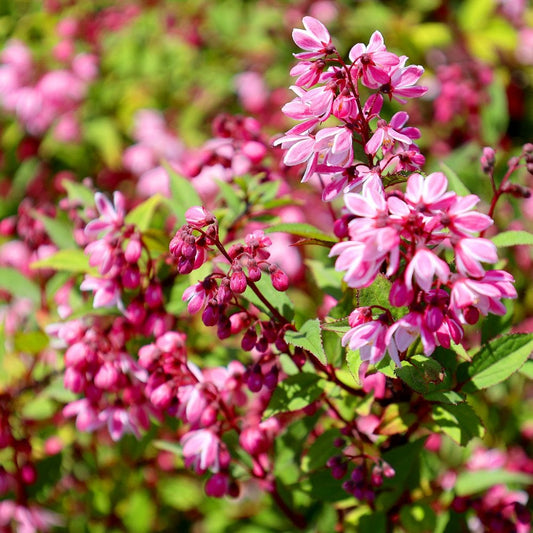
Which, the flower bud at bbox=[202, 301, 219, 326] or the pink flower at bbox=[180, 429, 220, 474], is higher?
the flower bud at bbox=[202, 301, 219, 326]

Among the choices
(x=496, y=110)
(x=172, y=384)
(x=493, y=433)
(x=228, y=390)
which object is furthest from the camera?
(x=496, y=110)

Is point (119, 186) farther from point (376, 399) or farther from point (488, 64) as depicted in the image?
point (376, 399)

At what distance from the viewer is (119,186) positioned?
382 centimetres

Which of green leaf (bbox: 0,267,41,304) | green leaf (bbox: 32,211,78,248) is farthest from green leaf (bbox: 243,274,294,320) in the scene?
green leaf (bbox: 0,267,41,304)

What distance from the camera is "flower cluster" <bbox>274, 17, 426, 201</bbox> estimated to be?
3.99ft

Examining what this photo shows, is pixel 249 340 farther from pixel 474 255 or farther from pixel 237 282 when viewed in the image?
pixel 474 255

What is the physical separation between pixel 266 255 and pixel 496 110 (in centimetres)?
225

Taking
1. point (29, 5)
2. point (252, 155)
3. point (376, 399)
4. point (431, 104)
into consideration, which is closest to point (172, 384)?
point (376, 399)

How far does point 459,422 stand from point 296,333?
40 centimetres

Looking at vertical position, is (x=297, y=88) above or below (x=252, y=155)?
above

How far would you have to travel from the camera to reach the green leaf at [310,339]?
4.17 ft

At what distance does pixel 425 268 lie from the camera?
1038mm

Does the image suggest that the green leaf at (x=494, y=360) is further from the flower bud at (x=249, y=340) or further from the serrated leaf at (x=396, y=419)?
the flower bud at (x=249, y=340)

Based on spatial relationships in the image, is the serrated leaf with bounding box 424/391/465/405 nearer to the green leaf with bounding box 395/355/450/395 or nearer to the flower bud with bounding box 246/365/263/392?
the green leaf with bounding box 395/355/450/395
